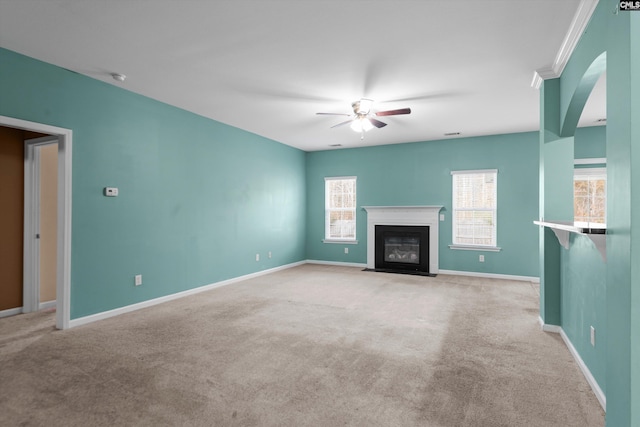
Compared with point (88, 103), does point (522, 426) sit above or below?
below

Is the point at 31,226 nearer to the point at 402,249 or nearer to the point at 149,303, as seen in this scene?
the point at 149,303

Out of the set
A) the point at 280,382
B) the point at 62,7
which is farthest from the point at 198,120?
the point at 280,382

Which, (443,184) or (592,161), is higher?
(592,161)

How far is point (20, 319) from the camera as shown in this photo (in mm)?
3971

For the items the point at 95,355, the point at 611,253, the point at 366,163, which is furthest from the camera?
the point at 366,163

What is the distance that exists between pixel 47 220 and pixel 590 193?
8.44 meters

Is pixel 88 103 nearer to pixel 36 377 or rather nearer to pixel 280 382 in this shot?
pixel 36 377

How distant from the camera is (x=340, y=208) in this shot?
8.02 meters

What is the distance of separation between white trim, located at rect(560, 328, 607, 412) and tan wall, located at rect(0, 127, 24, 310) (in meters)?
5.94

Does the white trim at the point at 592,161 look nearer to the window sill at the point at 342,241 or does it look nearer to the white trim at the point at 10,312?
the window sill at the point at 342,241

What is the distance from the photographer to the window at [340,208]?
7914mm

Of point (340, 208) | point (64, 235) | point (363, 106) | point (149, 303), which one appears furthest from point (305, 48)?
point (340, 208)

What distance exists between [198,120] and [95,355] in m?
3.57

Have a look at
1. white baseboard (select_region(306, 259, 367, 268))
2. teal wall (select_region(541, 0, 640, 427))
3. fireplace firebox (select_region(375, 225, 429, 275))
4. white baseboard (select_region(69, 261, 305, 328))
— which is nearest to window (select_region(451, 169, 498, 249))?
fireplace firebox (select_region(375, 225, 429, 275))
